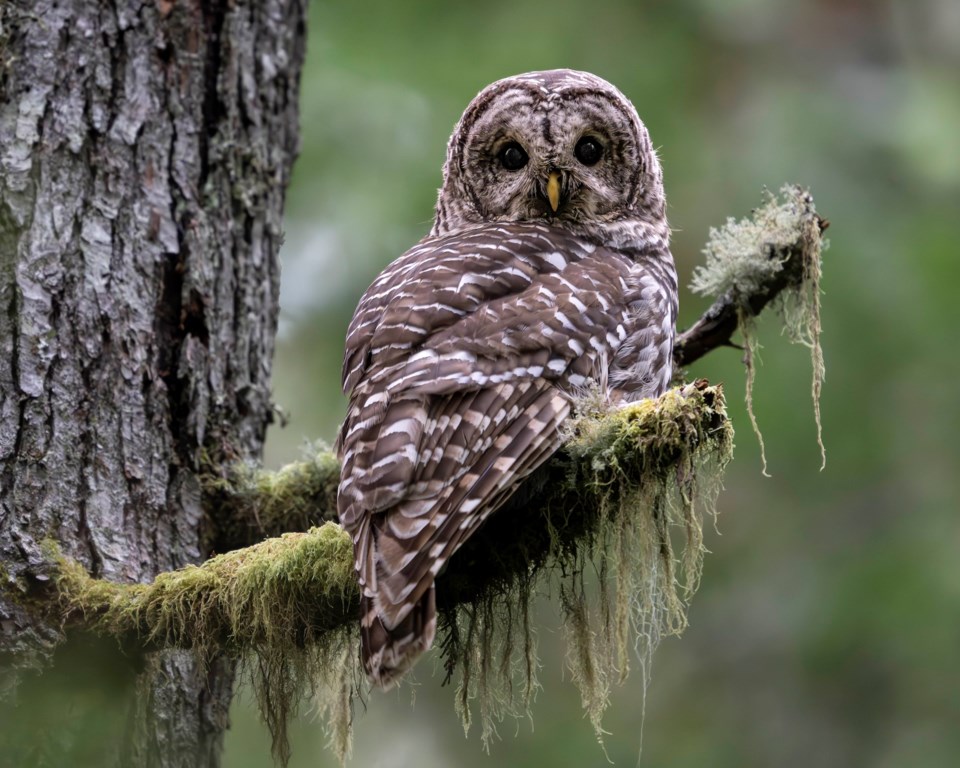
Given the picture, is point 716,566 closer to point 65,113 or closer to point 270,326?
point 270,326

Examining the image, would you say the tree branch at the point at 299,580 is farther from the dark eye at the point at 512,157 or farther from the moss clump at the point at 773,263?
the dark eye at the point at 512,157

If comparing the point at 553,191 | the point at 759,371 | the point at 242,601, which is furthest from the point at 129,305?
the point at 759,371

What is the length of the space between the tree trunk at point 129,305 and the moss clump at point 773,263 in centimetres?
155

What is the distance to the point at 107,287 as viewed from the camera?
348 centimetres

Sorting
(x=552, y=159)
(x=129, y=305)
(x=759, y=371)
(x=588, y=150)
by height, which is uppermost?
(x=759, y=371)

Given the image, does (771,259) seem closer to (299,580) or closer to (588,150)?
(588,150)

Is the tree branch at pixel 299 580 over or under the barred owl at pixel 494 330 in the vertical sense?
under

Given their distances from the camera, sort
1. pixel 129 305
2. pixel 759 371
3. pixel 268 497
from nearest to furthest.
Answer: pixel 129 305
pixel 268 497
pixel 759 371

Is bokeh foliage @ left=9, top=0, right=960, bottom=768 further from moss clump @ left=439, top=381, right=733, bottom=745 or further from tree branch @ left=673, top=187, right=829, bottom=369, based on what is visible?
moss clump @ left=439, top=381, right=733, bottom=745

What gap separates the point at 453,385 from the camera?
9.72 ft

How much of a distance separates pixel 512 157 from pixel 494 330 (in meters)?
1.18

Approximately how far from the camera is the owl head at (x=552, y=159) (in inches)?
154

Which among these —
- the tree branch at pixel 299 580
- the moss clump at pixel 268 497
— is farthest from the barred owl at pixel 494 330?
the moss clump at pixel 268 497

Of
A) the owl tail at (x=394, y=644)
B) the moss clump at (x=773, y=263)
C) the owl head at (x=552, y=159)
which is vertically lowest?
the owl tail at (x=394, y=644)
